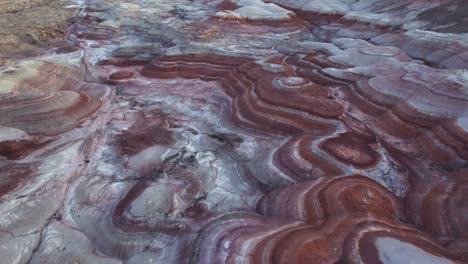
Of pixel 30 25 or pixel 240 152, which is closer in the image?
pixel 240 152

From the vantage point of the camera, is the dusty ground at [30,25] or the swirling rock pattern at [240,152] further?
the dusty ground at [30,25]

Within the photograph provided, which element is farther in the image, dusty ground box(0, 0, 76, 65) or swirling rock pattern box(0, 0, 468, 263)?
dusty ground box(0, 0, 76, 65)

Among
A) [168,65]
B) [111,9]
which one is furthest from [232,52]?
[111,9]

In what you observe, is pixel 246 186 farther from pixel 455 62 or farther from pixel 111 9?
pixel 111 9

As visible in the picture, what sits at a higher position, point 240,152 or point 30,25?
point 30,25
